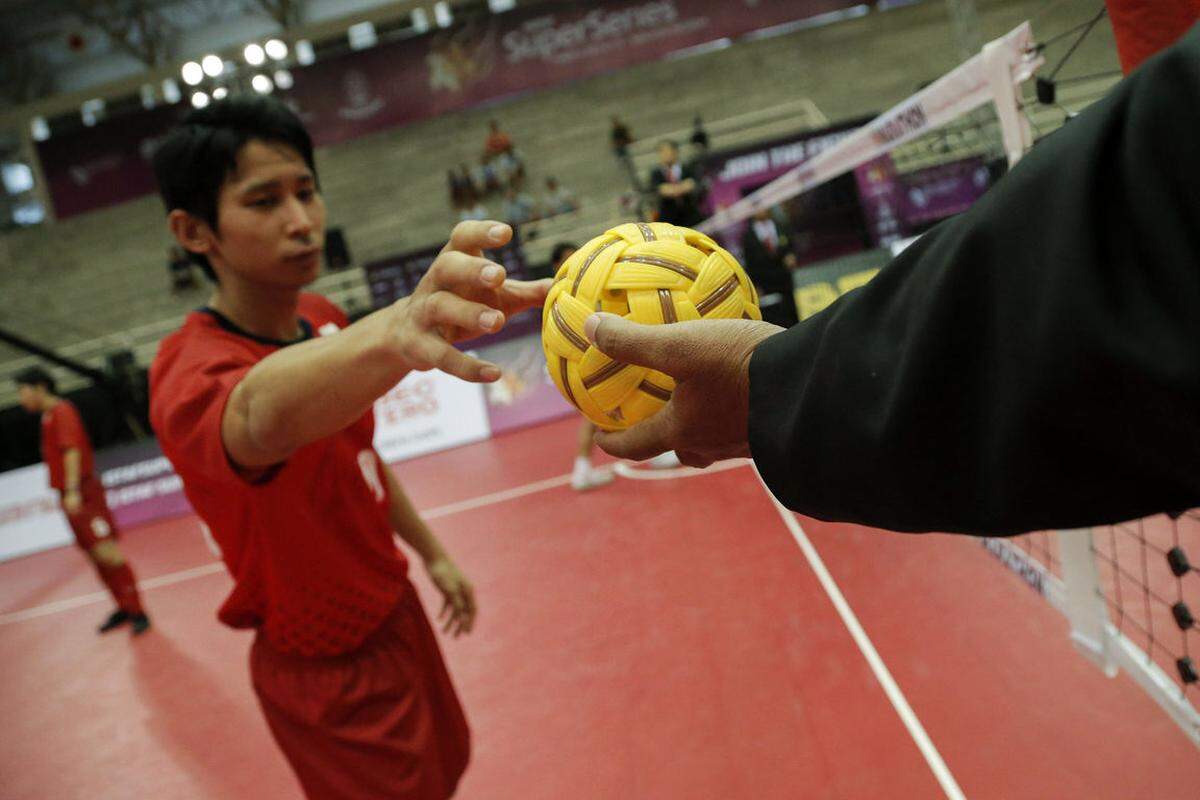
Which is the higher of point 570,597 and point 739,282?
point 739,282

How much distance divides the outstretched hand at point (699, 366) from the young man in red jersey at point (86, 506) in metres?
5.58

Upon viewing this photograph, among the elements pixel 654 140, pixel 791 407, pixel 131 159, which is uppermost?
pixel 131 159

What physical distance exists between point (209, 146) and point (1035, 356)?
1.57 metres

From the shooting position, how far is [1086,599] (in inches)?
92.3

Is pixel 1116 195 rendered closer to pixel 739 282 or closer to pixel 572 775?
pixel 739 282

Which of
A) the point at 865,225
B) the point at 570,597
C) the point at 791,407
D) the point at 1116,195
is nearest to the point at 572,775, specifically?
the point at 570,597

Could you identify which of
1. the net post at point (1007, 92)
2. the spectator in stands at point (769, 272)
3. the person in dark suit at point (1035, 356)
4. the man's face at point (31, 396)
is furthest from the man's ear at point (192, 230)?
the man's face at point (31, 396)

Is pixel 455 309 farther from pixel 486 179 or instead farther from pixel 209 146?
pixel 486 179

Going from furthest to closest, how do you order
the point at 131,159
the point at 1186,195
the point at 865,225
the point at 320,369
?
1. the point at 131,159
2. the point at 865,225
3. the point at 320,369
4. the point at 1186,195

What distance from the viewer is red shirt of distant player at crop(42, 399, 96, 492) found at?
5.23 m

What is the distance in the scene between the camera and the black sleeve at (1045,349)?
0.50 meters

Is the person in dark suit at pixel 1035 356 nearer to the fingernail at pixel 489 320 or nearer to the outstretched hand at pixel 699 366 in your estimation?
the outstretched hand at pixel 699 366

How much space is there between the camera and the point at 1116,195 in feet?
1.77

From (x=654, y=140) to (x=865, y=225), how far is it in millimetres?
7678
